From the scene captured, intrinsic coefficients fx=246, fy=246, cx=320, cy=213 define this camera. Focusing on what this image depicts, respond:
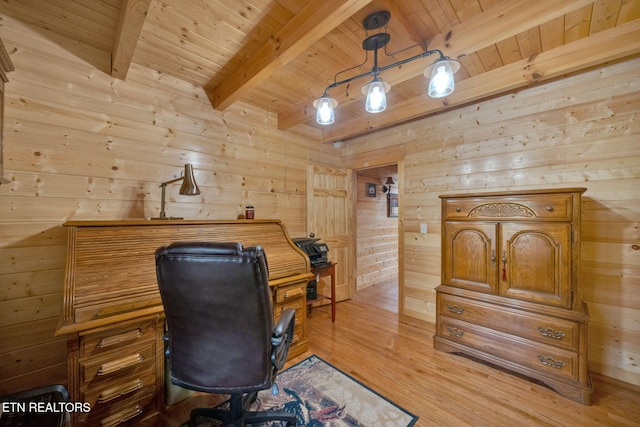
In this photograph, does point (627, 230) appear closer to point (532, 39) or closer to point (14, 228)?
point (532, 39)

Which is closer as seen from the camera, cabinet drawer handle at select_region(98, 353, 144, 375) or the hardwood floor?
cabinet drawer handle at select_region(98, 353, 144, 375)

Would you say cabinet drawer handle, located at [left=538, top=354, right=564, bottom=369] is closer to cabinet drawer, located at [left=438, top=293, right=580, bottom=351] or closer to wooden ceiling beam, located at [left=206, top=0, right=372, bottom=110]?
cabinet drawer, located at [left=438, top=293, right=580, bottom=351]

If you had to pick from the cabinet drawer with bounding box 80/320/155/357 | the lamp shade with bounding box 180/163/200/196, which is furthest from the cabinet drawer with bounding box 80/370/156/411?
the lamp shade with bounding box 180/163/200/196

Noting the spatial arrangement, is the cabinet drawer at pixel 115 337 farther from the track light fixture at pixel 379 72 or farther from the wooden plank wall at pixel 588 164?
the wooden plank wall at pixel 588 164

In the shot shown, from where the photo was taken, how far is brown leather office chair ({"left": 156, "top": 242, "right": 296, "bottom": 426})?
110cm

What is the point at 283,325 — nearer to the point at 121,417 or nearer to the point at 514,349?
the point at 121,417

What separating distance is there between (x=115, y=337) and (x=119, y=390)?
1.03ft

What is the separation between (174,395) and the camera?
167cm

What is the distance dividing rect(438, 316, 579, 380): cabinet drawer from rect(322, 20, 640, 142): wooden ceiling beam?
6.95ft

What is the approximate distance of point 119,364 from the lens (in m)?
1.39

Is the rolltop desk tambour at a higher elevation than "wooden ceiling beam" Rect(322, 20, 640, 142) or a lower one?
lower

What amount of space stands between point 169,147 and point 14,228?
1184 mm

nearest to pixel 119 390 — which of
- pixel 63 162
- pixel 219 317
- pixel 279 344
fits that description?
pixel 219 317

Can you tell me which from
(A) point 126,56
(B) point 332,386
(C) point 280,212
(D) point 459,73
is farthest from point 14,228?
(D) point 459,73
